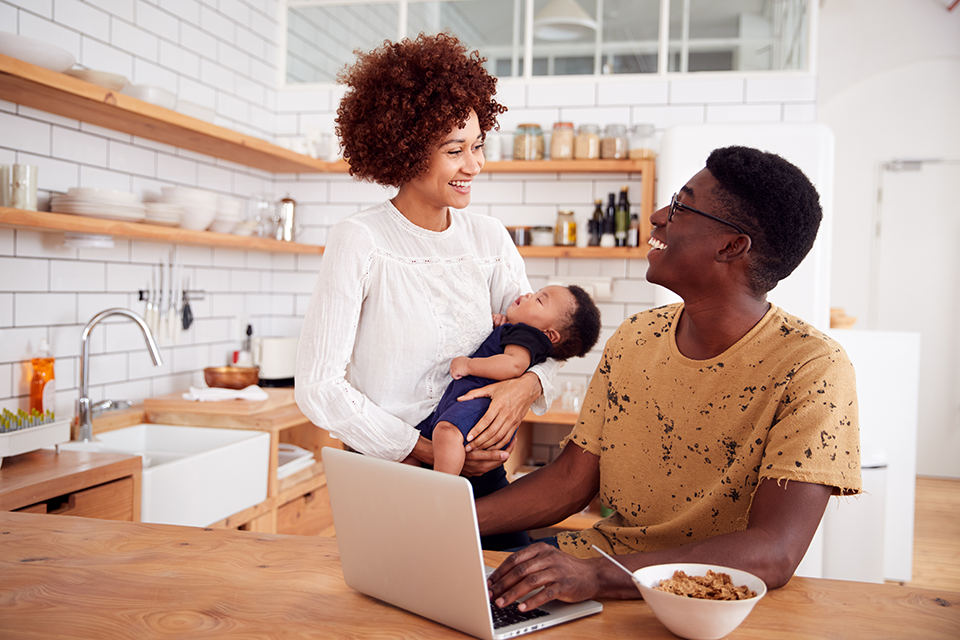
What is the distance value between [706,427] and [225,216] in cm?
239

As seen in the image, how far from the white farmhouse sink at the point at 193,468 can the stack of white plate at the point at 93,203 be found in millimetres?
795

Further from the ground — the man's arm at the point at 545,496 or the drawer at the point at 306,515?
the man's arm at the point at 545,496

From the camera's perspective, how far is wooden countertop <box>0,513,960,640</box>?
969 millimetres

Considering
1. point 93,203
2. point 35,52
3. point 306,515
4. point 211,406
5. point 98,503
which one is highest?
point 35,52

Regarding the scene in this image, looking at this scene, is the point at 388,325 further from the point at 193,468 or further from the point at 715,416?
the point at 193,468

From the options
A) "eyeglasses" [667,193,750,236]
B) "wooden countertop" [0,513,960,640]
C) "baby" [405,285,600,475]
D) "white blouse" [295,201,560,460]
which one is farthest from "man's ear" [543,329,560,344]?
"wooden countertop" [0,513,960,640]

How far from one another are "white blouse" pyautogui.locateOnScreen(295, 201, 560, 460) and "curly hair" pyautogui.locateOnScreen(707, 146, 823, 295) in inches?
22.3

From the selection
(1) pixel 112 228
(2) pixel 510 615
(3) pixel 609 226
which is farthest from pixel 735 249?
(3) pixel 609 226

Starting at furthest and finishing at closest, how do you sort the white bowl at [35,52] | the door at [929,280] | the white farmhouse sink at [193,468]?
the door at [929,280], the white farmhouse sink at [193,468], the white bowl at [35,52]

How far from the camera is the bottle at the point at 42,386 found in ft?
8.00

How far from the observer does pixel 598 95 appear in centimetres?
383

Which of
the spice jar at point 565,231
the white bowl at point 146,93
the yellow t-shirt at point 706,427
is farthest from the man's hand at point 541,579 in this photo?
the spice jar at point 565,231

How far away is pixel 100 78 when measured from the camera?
2445 mm

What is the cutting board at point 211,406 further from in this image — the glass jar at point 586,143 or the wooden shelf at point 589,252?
the glass jar at point 586,143
